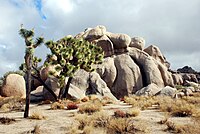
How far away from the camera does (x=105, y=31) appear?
138 feet

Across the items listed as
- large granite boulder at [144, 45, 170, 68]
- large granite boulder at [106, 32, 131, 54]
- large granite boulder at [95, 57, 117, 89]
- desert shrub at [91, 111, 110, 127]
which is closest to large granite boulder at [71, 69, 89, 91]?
large granite boulder at [95, 57, 117, 89]

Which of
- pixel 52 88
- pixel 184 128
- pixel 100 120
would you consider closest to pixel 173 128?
pixel 184 128

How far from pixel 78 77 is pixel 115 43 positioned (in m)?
11.4

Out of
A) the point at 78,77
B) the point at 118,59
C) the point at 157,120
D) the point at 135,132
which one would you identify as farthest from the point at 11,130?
the point at 118,59

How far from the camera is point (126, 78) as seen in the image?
→ 36719 millimetres

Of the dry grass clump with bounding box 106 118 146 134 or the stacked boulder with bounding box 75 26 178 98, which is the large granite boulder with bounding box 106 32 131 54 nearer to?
the stacked boulder with bounding box 75 26 178 98

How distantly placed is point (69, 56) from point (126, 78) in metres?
14.5

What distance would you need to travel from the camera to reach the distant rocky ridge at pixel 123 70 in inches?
1262

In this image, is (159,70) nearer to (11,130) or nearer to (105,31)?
(105,31)

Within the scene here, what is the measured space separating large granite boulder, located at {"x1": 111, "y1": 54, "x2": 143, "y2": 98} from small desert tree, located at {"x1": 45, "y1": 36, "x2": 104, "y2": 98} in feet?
35.2

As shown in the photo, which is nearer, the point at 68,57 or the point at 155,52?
the point at 68,57

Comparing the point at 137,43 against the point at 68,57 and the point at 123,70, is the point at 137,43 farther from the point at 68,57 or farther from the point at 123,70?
the point at 68,57

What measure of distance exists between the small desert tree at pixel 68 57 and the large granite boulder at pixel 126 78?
1073cm

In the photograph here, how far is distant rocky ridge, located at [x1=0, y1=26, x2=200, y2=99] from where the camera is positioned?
32.1 metres
